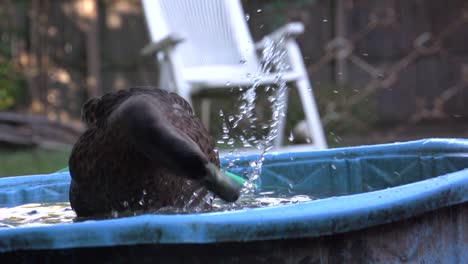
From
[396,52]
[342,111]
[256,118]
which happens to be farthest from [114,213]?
[396,52]

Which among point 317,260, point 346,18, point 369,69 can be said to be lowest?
point 317,260

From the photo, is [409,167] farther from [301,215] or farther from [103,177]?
[301,215]

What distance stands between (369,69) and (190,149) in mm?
7617

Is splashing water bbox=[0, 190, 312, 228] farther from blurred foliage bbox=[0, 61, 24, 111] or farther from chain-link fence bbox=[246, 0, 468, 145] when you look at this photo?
chain-link fence bbox=[246, 0, 468, 145]

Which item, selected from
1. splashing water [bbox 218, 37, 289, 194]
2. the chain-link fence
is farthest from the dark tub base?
the chain-link fence

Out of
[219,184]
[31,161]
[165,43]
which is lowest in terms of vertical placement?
[219,184]

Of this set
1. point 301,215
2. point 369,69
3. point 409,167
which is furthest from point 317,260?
point 369,69

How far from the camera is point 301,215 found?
1.22 m

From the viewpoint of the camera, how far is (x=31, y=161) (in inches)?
241

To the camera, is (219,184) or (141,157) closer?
(219,184)

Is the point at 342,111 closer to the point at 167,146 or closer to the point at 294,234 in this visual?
the point at 167,146

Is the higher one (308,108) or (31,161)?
(308,108)

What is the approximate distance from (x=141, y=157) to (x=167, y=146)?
19cm

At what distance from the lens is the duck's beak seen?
1.42 metres
